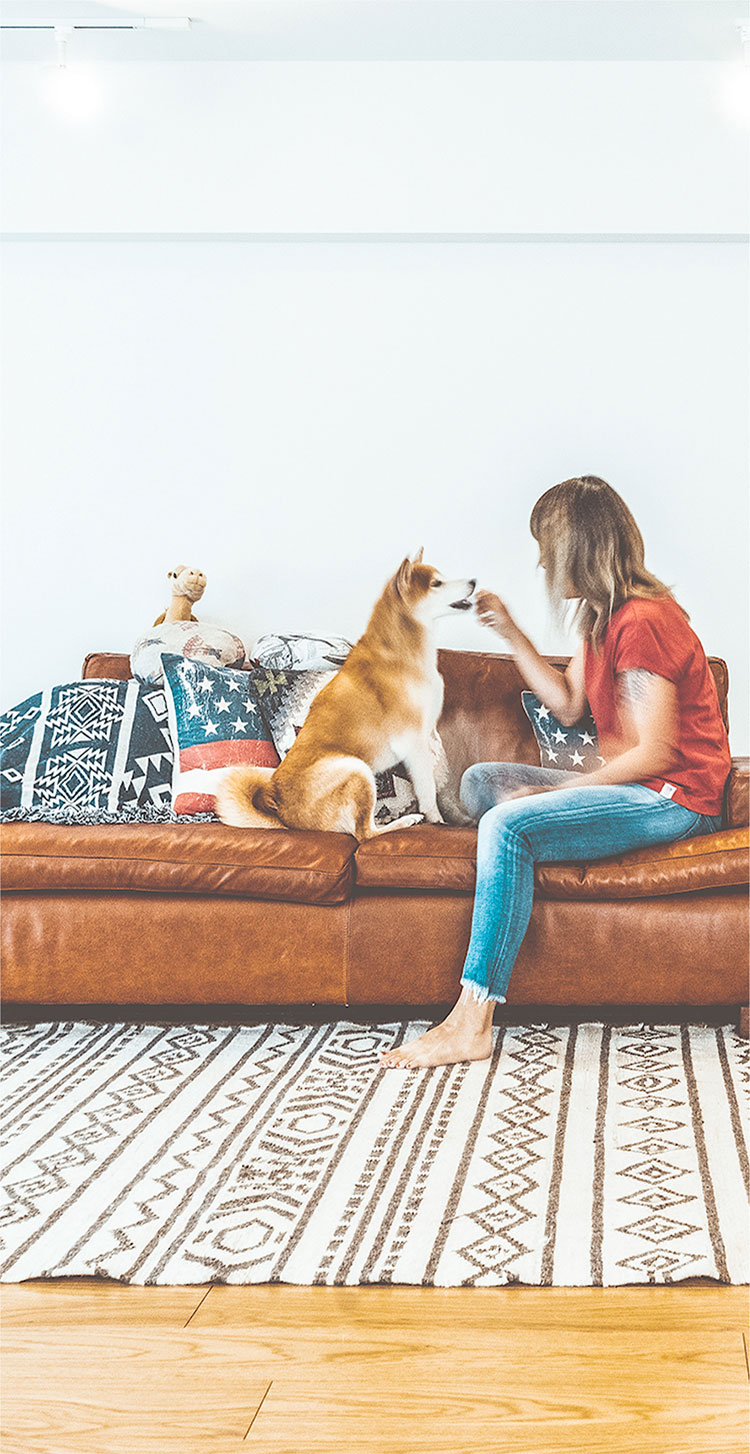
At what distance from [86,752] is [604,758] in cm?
124

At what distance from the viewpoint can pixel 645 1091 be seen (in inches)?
82.7

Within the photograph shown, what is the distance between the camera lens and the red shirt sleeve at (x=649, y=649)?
2.43 meters

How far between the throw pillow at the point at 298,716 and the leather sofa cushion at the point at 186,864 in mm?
326

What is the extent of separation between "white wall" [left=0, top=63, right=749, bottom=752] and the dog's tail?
0.98 metres

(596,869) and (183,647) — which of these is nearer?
(596,869)

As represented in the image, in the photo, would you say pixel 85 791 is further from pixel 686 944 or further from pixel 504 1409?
pixel 504 1409

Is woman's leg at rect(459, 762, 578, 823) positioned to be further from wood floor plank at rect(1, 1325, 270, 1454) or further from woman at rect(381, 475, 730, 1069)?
wood floor plank at rect(1, 1325, 270, 1454)

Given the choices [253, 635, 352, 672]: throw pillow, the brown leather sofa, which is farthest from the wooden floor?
[253, 635, 352, 672]: throw pillow

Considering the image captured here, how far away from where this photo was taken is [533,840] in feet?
7.88

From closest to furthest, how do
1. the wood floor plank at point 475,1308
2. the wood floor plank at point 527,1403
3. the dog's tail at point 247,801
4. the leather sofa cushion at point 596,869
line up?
the wood floor plank at point 527,1403, the wood floor plank at point 475,1308, the leather sofa cushion at point 596,869, the dog's tail at point 247,801

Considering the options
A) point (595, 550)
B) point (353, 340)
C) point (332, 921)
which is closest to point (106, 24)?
point (353, 340)

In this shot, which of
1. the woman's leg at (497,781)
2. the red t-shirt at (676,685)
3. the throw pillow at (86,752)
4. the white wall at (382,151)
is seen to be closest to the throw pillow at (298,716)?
the woman's leg at (497,781)

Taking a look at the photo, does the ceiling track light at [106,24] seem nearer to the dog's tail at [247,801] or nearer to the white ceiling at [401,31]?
the white ceiling at [401,31]

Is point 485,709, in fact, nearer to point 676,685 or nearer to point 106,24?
point 676,685
